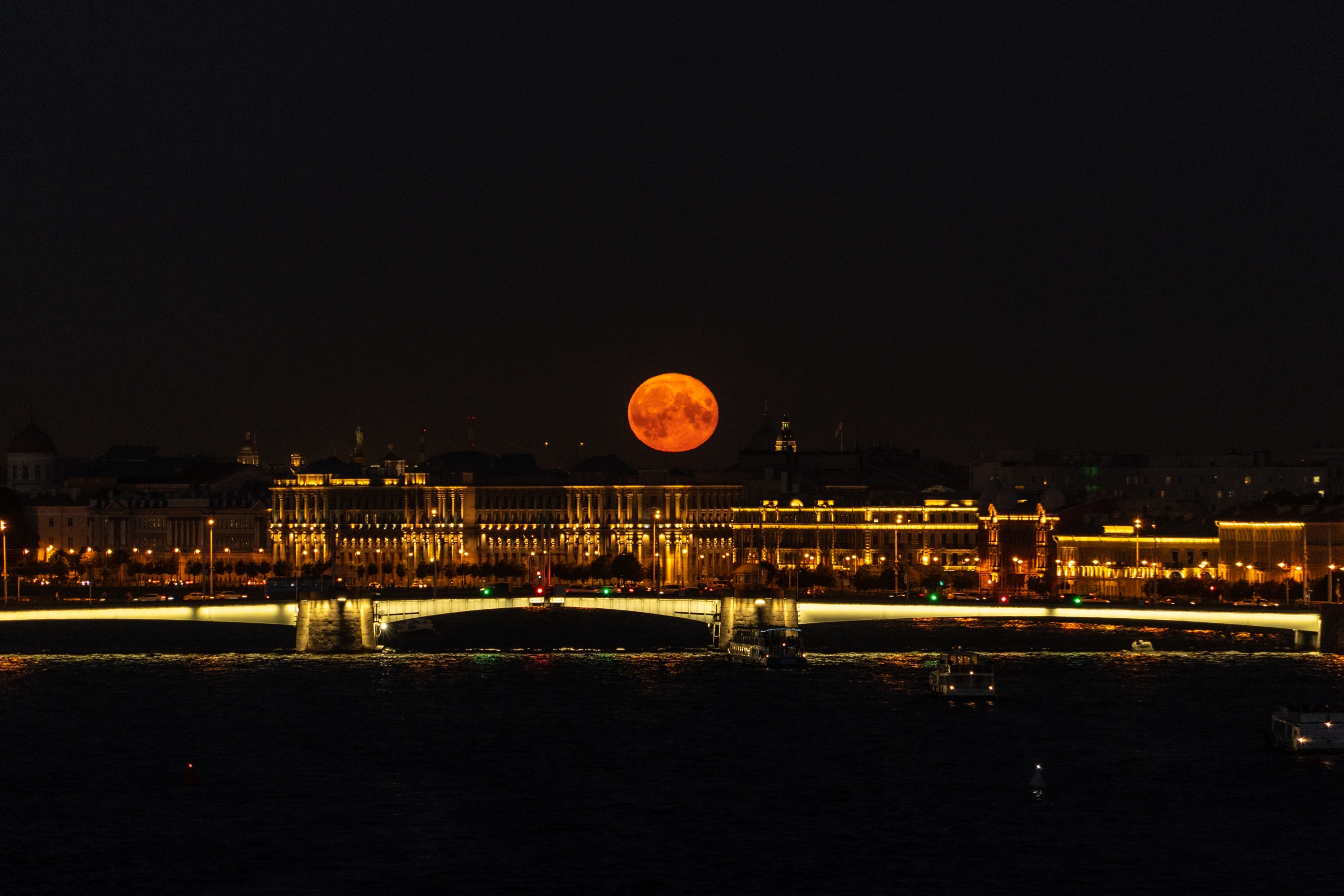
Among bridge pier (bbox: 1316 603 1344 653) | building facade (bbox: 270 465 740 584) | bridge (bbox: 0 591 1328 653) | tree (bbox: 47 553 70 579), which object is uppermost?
building facade (bbox: 270 465 740 584)

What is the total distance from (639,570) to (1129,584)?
130 ft

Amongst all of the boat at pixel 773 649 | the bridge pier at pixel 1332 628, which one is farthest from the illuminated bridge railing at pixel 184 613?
the bridge pier at pixel 1332 628

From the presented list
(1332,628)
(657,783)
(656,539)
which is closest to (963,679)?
(1332,628)

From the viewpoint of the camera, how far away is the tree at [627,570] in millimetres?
170500

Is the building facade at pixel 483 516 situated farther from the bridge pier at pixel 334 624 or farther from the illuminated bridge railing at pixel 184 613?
the illuminated bridge railing at pixel 184 613

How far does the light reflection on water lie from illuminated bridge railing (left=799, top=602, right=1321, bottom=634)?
2.10m

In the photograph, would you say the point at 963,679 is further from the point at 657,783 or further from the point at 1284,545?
the point at 1284,545

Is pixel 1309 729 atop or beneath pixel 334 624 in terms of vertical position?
beneath

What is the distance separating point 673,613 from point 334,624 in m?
14.1

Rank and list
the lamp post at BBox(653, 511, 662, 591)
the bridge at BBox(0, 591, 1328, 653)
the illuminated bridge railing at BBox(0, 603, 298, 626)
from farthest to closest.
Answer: the lamp post at BBox(653, 511, 662, 591) < the illuminated bridge railing at BBox(0, 603, 298, 626) < the bridge at BBox(0, 591, 1328, 653)

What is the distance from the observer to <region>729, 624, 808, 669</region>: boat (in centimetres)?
9419

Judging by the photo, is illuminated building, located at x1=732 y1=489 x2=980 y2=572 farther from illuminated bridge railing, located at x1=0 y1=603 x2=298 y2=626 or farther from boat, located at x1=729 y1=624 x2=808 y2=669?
illuminated bridge railing, located at x1=0 y1=603 x2=298 y2=626

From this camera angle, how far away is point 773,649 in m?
94.6

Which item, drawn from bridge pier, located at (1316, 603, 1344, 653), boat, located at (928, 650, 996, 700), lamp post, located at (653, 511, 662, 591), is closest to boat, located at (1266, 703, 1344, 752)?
boat, located at (928, 650, 996, 700)
